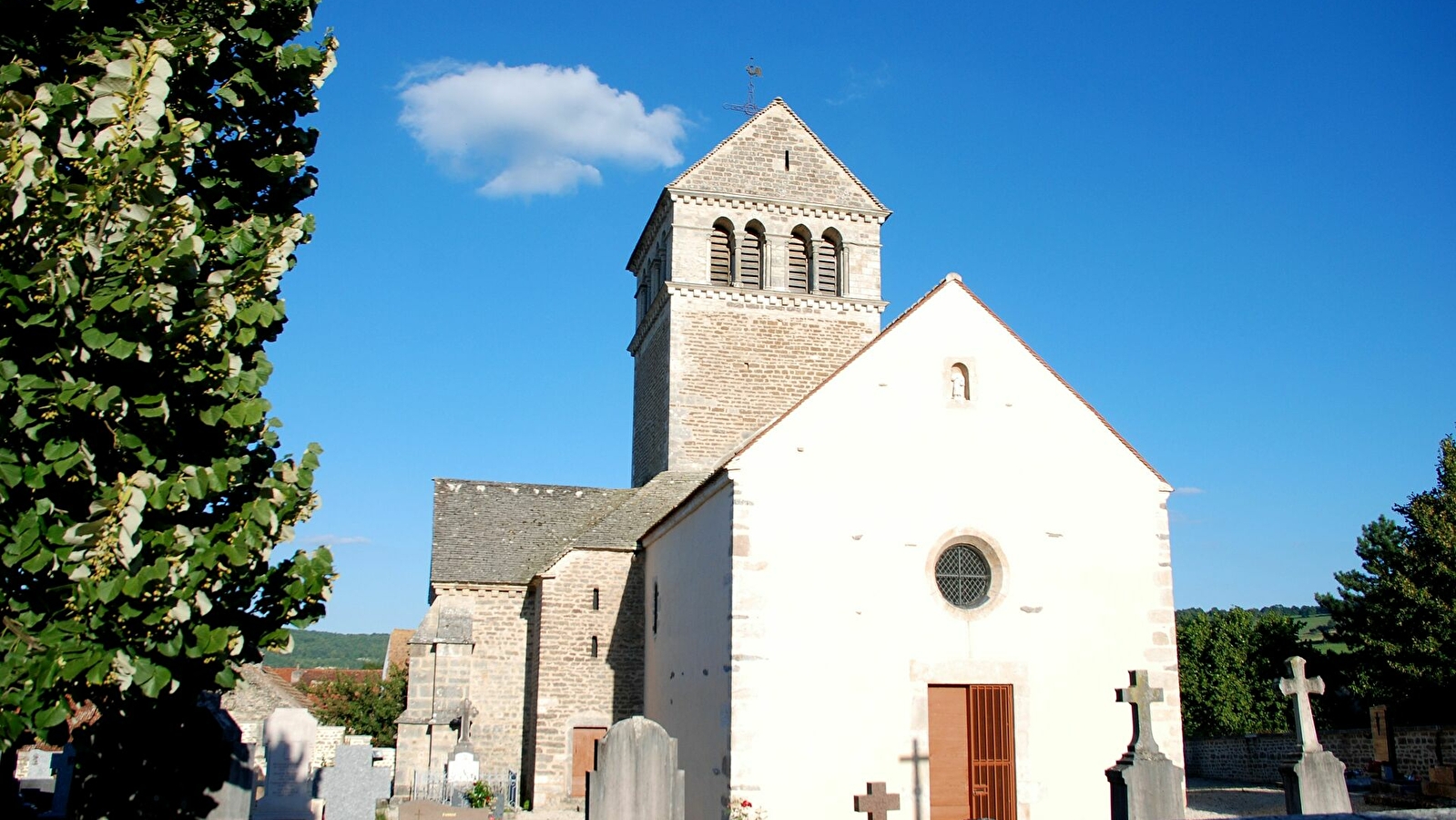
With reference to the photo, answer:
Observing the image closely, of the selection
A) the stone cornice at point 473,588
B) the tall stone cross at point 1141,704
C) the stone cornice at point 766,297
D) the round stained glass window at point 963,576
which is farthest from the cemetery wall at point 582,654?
the tall stone cross at point 1141,704

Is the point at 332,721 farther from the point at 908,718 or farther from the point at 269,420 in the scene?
the point at 269,420

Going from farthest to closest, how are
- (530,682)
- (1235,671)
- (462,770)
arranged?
(1235,671) < (530,682) < (462,770)

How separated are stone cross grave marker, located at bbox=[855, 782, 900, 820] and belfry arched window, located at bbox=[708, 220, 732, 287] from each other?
14.4m

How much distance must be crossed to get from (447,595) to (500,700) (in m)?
2.44

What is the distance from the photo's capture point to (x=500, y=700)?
73.5 feet

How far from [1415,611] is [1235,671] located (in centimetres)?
769

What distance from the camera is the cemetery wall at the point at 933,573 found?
1375 centimetres

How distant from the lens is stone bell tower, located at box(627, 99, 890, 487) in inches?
Answer: 927

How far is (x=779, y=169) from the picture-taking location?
973 inches

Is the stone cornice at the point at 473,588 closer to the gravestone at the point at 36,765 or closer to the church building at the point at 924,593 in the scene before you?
the church building at the point at 924,593

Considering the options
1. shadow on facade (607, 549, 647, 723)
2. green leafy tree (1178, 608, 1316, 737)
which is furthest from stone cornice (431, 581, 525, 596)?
green leafy tree (1178, 608, 1316, 737)

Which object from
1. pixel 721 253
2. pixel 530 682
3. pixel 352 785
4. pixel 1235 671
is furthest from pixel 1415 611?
pixel 352 785

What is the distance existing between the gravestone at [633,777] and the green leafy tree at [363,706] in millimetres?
32347

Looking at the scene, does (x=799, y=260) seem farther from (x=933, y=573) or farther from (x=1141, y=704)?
(x=1141, y=704)
